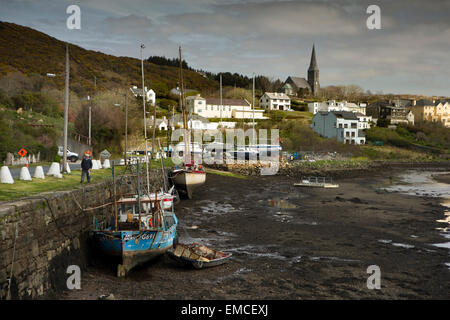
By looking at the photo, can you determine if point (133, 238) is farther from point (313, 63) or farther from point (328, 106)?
point (313, 63)

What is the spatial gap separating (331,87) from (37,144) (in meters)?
166

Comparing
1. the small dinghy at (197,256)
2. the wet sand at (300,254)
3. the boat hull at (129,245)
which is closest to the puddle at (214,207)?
the wet sand at (300,254)

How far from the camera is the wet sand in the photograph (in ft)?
46.8

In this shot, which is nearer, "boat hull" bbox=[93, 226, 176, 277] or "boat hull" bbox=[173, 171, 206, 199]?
"boat hull" bbox=[93, 226, 176, 277]

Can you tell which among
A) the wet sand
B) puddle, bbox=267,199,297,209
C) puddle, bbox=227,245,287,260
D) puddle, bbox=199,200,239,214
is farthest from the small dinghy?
puddle, bbox=267,199,297,209

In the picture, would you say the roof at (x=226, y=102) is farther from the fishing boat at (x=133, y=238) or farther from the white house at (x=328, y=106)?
the fishing boat at (x=133, y=238)

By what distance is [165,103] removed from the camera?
111m

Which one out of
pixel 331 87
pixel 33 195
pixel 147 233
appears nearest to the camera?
pixel 33 195

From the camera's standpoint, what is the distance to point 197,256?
55.0 ft

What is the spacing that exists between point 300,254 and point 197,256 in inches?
218

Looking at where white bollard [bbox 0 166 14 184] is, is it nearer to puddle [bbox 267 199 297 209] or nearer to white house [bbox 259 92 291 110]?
puddle [bbox 267 199 297 209]

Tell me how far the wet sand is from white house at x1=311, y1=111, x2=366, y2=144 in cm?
6222
